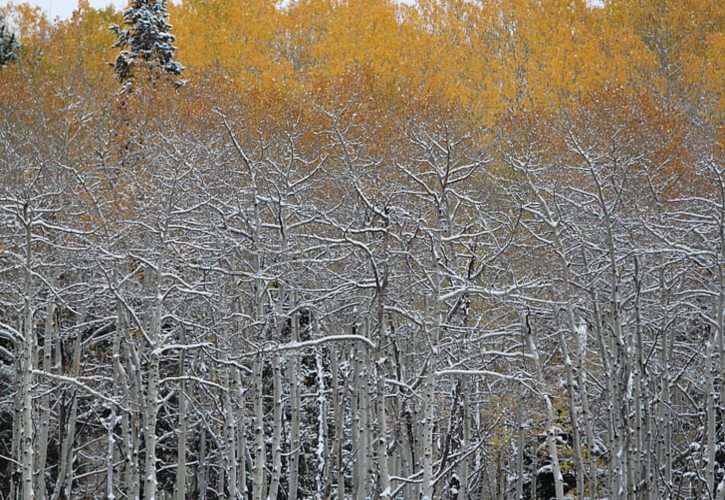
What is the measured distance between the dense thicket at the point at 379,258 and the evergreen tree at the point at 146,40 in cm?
60

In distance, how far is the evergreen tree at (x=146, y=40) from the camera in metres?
22.4

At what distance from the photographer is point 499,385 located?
2189 cm

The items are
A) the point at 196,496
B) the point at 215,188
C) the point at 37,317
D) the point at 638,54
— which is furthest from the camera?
the point at 196,496

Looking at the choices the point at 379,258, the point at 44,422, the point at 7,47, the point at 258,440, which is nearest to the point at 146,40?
the point at 7,47

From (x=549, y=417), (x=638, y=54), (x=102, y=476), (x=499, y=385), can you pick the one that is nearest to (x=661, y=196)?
(x=549, y=417)

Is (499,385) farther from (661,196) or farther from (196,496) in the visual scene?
(196,496)

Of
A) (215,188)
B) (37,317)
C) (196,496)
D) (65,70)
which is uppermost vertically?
(65,70)

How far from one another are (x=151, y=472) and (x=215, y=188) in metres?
5.26

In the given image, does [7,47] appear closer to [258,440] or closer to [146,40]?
[146,40]

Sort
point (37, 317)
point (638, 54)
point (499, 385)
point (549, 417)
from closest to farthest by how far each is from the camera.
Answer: point (549, 417) → point (37, 317) → point (499, 385) → point (638, 54)

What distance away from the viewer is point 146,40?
22.9 m

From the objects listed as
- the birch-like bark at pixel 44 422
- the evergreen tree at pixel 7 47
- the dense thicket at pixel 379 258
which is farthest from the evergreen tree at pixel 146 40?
the birch-like bark at pixel 44 422

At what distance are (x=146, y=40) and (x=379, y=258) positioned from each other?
9999 mm

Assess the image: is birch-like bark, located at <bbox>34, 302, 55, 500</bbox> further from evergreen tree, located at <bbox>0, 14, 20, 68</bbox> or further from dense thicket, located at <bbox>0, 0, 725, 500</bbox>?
evergreen tree, located at <bbox>0, 14, 20, 68</bbox>
